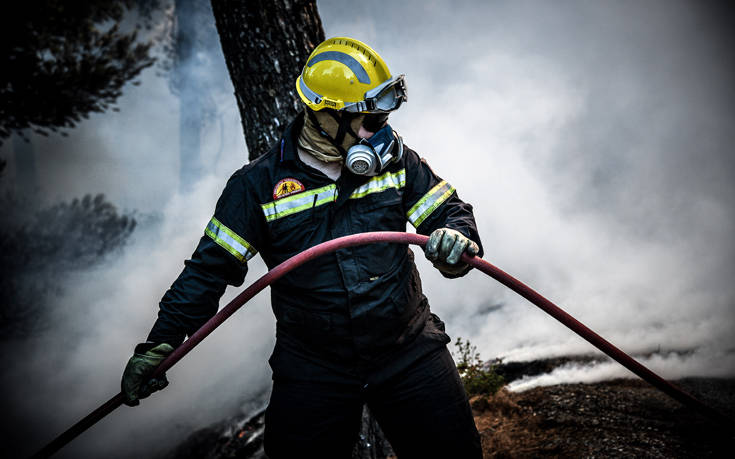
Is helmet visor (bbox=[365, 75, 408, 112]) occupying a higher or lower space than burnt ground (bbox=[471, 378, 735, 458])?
higher

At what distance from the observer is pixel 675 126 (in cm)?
560

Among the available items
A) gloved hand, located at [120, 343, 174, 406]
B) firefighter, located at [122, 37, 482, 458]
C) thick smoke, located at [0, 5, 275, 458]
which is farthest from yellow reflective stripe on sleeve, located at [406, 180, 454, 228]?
thick smoke, located at [0, 5, 275, 458]

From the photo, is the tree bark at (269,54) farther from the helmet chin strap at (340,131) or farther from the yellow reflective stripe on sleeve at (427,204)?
the yellow reflective stripe on sleeve at (427,204)

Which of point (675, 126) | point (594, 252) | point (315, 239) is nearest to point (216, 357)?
point (315, 239)

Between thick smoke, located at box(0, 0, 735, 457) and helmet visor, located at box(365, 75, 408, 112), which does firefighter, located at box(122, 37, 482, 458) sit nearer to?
helmet visor, located at box(365, 75, 408, 112)

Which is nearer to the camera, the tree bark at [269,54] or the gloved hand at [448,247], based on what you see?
the gloved hand at [448,247]

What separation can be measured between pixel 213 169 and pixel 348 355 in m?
6.18

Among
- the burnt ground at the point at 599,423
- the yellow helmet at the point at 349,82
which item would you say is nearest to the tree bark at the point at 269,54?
the yellow helmet at the point at 349,82

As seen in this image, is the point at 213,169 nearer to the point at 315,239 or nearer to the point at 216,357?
the point at 216,357

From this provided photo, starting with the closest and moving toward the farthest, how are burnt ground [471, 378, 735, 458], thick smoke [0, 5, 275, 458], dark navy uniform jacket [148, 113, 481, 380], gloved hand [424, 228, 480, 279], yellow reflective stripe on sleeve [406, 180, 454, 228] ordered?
gloved hand [424, 228, 480, 279] < dark navy uniform jacket [148, 113, 481, 380] < yellow reflective stripe on sleeve [406, 180, 454, 228] < burnt ground [471, 378, 735, 458] < thick smoke [0, 5, 275, 458]

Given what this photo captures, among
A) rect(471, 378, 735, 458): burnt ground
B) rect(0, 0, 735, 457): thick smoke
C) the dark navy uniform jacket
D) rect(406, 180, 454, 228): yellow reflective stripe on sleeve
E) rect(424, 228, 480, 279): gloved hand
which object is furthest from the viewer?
rect(0, 0, 735, 457): thick smoke

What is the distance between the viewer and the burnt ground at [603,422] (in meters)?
2.46

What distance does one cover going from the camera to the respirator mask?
71.6 inches

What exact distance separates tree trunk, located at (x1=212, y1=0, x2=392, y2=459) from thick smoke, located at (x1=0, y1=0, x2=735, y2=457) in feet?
10.4
